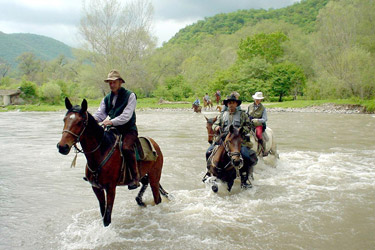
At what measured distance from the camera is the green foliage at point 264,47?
170ft

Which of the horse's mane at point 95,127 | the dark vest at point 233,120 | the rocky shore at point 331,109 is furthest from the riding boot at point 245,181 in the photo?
the rocky shore at point 331,109

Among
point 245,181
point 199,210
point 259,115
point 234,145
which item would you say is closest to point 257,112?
point 259,115

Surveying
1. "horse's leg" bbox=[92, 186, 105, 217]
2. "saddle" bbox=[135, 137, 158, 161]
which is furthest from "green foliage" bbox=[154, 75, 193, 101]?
"horse's leg" bbox=[92, 186, 105, 217]

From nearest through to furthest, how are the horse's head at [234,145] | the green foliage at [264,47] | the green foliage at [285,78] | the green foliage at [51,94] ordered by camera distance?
the horse's head at [234,145], the green foliage at [285,78], the green foliage at [264,47], the green foliage at [51,94]

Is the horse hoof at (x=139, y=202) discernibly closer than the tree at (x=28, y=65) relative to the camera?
Yes

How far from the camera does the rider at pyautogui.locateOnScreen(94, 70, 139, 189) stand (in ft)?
16.5

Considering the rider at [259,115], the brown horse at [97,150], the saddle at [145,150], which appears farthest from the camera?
the rider at [259,115]

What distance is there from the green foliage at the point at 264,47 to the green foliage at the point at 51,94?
33.0 metres

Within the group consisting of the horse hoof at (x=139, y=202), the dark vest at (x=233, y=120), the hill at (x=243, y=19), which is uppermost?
the hill at (x=243, y=19)

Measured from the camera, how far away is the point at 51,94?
54.9 metres

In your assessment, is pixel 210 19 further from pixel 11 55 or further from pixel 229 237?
pixel 229 237

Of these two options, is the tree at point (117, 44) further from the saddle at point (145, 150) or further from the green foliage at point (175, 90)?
the saddle at point (145, 150)

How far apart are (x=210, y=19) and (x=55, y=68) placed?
69.1m

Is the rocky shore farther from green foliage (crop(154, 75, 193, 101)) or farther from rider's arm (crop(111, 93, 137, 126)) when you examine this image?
rider's arm (crop(111, 93, 137, 126))
